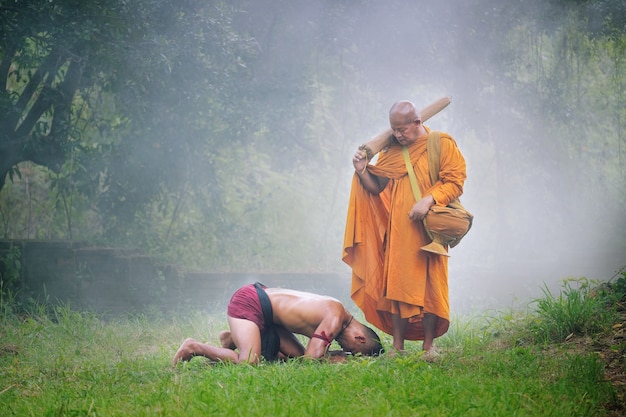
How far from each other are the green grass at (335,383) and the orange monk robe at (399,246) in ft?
1.27

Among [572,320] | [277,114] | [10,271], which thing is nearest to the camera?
[572,320]

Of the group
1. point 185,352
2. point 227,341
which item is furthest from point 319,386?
point 227,341

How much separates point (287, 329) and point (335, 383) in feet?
4.01

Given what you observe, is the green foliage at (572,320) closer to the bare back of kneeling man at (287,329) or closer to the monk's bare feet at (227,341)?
the bare back of kneeling man at (287,329)

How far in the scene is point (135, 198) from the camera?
1023cm

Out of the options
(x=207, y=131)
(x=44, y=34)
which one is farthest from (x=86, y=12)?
(x=207, y=131)

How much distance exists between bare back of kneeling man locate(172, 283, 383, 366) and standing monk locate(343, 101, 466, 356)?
12.3 inches

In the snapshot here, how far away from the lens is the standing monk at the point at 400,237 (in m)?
5.69

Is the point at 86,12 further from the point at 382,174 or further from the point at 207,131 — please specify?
the point at 382,174

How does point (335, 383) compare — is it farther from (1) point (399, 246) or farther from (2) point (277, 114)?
(2) point (277, 114)

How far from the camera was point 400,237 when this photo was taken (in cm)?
577

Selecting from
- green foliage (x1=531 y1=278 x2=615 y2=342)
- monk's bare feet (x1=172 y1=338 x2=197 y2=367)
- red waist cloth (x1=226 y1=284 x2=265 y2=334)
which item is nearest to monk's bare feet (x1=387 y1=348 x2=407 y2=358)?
red waist cloth (x1=226 y1=284 x2=265 y2=334)

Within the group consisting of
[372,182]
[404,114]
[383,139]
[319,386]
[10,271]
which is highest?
[404,114]

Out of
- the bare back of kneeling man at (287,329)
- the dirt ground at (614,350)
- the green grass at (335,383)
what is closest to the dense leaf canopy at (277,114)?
the green grass at (335,383)
